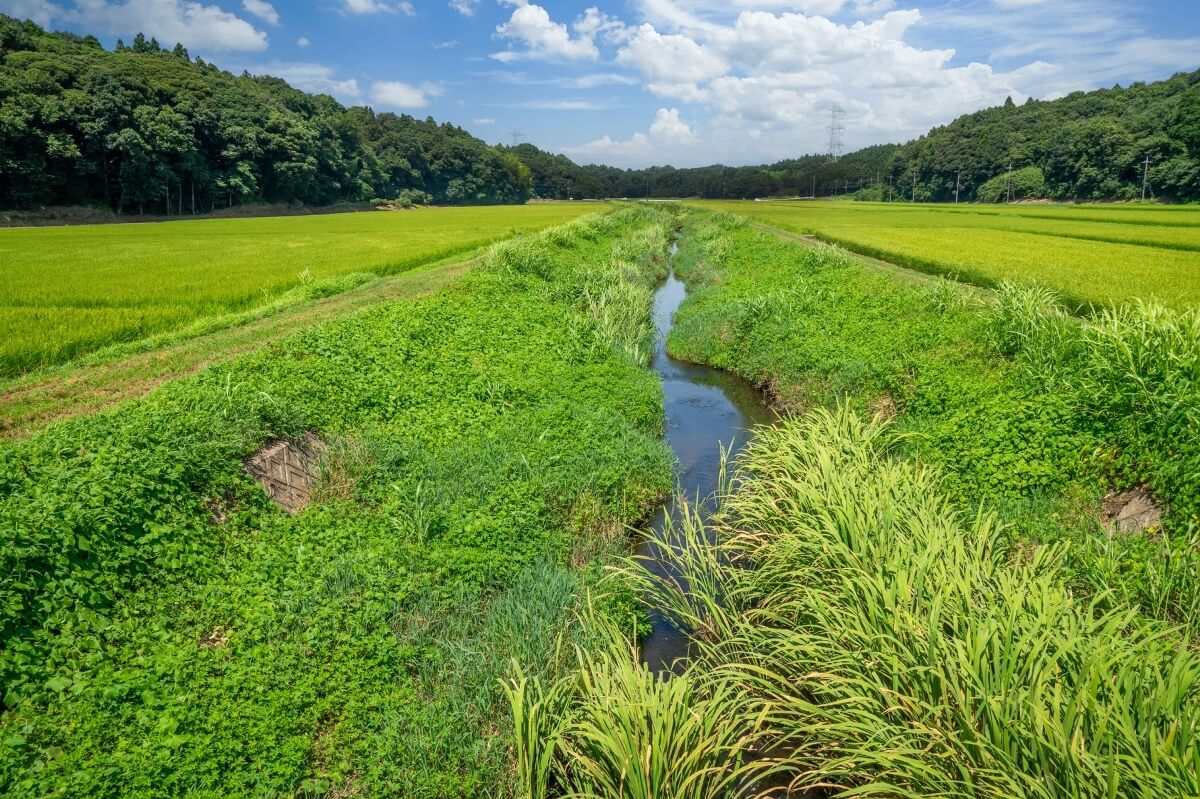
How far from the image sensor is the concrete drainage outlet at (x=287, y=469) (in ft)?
22.2

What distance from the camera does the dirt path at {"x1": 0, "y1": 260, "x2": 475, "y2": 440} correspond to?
7.54 metres

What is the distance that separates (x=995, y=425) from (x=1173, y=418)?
1.68 m

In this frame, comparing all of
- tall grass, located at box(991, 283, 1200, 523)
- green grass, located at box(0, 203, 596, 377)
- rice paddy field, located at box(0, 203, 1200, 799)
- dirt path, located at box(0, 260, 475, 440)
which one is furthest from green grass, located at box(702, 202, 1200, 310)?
green grass, located at box(0, 203, 596, 377)

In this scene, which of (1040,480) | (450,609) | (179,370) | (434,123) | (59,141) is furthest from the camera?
(434,123)

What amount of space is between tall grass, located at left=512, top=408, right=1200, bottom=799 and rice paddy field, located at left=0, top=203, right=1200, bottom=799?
1.3 inches

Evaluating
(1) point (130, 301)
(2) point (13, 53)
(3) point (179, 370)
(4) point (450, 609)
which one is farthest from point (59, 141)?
(4) point (450, 609)

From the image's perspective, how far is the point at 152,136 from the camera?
46.8 meters

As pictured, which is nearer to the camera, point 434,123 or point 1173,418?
point 1173,418

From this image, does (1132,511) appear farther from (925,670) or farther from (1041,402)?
(925,670)

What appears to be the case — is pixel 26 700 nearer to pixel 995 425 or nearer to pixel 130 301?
pixel 995 425

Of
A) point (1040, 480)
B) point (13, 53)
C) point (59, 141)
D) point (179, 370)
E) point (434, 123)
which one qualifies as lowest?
point (1040, 480)

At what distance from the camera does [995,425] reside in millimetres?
7836

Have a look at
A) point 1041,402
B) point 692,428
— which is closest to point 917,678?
point 1041,402

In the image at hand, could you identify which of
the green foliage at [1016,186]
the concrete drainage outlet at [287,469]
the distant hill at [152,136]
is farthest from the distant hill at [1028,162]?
the distant hill at [152,136]
